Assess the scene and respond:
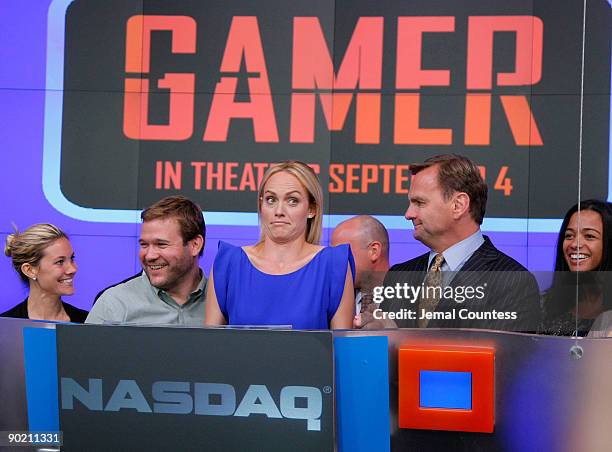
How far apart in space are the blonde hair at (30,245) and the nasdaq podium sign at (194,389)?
1.43 m

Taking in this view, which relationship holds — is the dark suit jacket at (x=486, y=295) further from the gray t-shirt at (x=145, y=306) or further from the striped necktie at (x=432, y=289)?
the gray t-shirt at (x=145, y=306)

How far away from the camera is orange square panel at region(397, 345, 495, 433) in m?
1.21

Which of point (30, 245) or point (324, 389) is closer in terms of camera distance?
point (324, 389)

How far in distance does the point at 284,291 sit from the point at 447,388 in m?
0.71

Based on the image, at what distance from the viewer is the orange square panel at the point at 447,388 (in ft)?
3.96

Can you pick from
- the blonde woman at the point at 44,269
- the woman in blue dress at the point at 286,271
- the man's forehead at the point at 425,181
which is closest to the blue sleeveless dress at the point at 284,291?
the woman in blue dress at the point at 286,271

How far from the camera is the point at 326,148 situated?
3.84 m

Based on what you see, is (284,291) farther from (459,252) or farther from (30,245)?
(30,245)

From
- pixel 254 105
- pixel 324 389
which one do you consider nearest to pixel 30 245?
pixel 254 105

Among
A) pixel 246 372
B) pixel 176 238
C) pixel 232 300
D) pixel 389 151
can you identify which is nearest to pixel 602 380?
pixel 246 372

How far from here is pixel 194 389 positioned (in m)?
1.26

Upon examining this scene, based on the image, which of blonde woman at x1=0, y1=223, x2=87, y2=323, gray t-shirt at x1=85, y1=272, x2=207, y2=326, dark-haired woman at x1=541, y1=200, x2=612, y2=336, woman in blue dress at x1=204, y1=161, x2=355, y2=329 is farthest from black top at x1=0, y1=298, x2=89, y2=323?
dark-haired woman at x1=541, y1=200, x2=612, y2=336

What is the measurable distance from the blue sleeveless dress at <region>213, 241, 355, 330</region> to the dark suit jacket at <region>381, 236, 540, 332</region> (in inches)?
5.9

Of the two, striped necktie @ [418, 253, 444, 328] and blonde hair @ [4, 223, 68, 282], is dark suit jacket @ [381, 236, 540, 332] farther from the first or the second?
blonde hair @ [4, 223, 68, 282]
